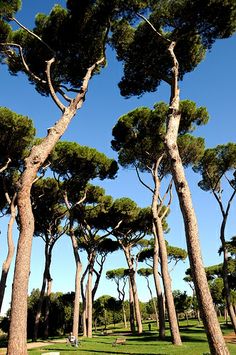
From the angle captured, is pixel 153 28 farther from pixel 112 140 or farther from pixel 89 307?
pixel 89 307

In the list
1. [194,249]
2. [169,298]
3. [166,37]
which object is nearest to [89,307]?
[169,298]

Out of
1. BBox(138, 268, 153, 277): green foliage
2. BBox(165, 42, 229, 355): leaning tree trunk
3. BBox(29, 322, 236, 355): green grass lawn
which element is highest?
BBox(138, 268, 153, 277): green foliage

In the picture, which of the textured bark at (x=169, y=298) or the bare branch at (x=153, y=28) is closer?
the bare branch at (x=153, y=28)

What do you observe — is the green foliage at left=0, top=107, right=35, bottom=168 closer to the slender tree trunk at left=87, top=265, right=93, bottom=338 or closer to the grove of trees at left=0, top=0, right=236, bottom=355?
the grove of trees at left=0, top=0, right=236, bottom=355

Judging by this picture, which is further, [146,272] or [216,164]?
[146,272]

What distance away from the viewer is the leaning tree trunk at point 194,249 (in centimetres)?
664

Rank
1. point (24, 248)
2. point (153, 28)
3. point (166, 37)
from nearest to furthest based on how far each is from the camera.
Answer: point (24, 248) → point (153, 28) → point (166, 37)

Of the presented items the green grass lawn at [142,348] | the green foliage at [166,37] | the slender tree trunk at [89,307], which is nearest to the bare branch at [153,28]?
the green foliage at [166,37]

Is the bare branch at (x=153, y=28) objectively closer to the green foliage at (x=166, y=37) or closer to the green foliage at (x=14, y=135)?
the green foliage at (x=166, y=37)

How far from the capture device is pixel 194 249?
7457 mm

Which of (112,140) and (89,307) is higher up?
(112,140)

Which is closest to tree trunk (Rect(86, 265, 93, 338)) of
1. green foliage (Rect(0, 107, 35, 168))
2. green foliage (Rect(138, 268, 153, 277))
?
green foliage (Rect(0, 107, 35, 168))

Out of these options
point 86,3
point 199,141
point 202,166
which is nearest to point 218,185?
point 202,166

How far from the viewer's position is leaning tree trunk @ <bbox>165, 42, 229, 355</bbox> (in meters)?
6.64
